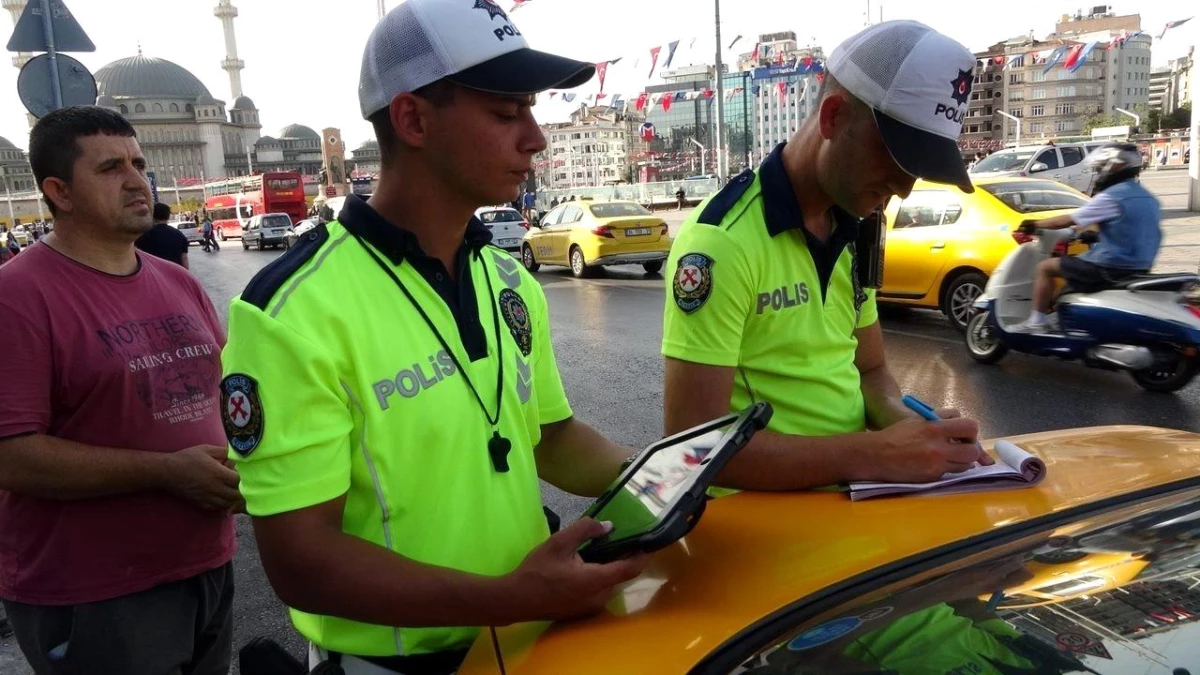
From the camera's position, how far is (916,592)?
1226 millimetres

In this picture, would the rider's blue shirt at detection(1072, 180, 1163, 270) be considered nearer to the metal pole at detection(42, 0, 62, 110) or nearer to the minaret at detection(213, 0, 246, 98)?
the metal pole at detection(42, 0, 62, 110)

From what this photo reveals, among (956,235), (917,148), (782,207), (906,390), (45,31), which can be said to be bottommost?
(906,390)

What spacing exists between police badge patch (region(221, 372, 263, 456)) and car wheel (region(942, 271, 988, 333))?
26.0 feet

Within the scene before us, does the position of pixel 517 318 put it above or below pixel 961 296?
above

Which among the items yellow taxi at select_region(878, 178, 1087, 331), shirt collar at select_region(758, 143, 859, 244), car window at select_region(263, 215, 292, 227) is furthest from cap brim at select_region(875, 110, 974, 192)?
car window at select_region(263, 215, 292, 227)

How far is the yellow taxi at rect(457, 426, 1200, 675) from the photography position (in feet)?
3.59

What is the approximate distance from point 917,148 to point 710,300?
497 mm

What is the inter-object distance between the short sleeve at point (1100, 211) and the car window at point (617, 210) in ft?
32.6

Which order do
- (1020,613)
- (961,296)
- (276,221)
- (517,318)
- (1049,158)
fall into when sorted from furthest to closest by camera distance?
(276,221) → (1049,158) → (961,296) → (517,318) → (1020,613)

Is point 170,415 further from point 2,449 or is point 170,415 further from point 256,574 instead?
point 256,574

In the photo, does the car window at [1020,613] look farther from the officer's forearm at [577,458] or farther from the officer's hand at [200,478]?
the officer's hand at [200,478]

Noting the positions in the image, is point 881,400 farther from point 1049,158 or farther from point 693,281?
point 1049,158

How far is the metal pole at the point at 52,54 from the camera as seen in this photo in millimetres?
4770

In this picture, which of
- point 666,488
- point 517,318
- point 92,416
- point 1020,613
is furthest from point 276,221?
point 1020,613
